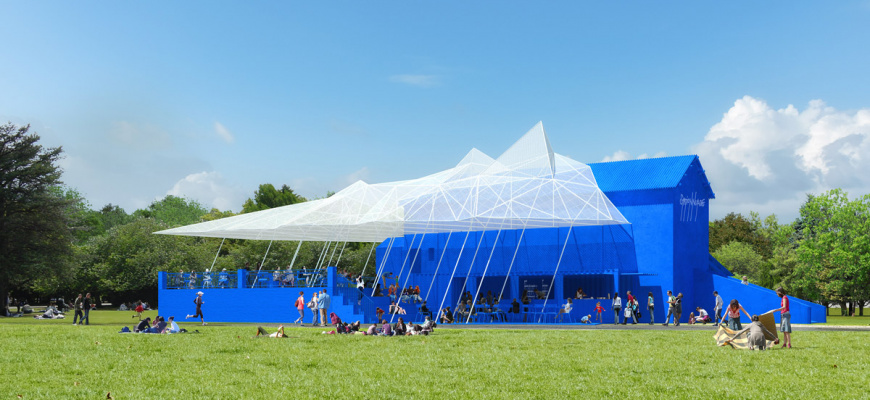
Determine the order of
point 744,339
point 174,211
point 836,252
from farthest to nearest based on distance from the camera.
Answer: point 174,211, point 836,252, point 744,339

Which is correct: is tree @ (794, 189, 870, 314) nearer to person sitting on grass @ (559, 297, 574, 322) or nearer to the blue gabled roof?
the blue gabled roof

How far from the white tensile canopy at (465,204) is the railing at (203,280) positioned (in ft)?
7.87

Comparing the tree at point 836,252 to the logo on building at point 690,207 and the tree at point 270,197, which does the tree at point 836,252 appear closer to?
the logo on building at point 690,207

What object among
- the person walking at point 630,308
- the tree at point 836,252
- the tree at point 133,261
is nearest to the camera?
the person walking at point 630,308

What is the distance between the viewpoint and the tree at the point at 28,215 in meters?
48.2

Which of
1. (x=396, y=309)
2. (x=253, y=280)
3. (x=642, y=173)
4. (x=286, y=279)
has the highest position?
(x=642, y=173)

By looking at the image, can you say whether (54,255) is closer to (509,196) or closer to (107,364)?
(509,196)

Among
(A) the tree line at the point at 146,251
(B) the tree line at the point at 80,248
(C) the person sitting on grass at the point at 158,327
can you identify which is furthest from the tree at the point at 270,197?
(C) the person sitting on grass at the point at 158,327

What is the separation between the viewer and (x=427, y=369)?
521 inches

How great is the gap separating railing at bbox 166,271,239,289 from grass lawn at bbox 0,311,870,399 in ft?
73.8

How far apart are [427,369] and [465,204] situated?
22.7 m

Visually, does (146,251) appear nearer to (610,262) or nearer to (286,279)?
(286,279)

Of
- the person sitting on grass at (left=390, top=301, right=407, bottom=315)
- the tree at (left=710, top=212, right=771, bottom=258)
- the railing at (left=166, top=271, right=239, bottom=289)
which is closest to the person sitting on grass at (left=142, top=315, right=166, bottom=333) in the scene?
the person sitting on grass at (left=390, top=301, right=407, bottom=315)

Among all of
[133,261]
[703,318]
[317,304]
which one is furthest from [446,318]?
[133,261]
